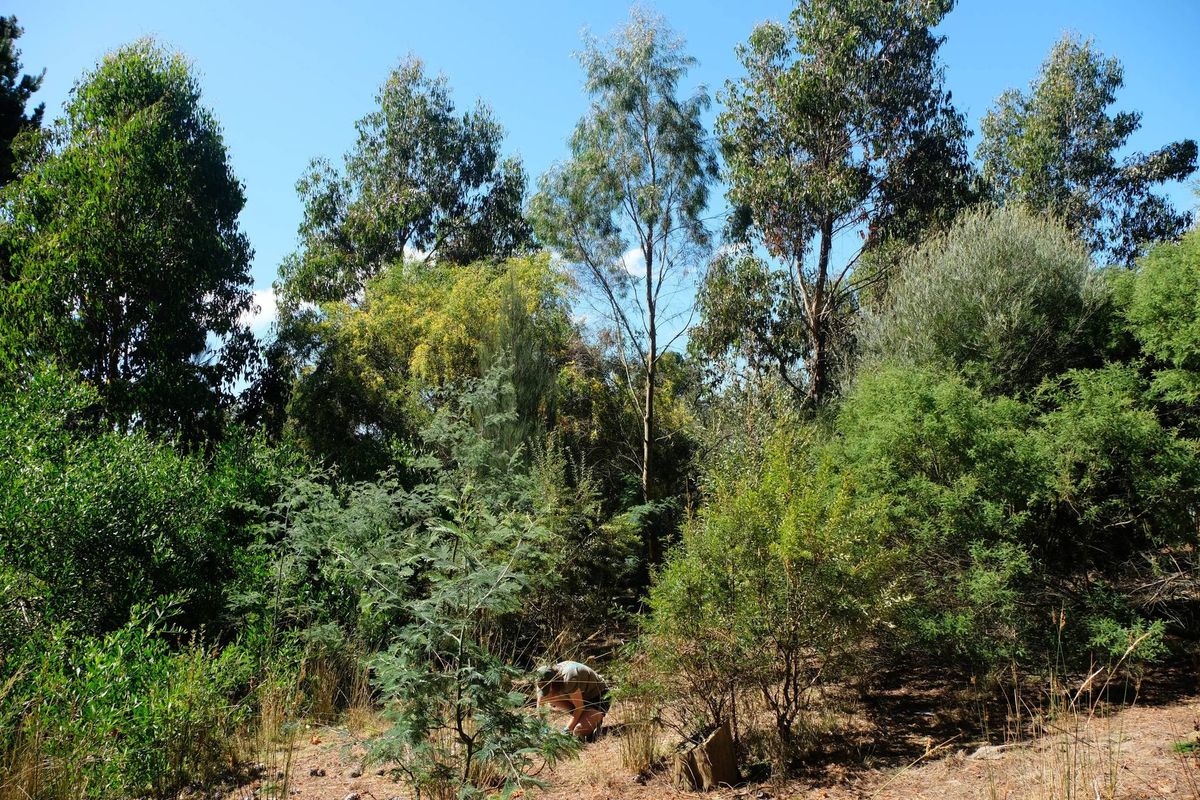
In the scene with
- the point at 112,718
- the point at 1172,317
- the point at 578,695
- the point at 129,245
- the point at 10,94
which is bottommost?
the point at 578,695

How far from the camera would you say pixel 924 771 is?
219 inches

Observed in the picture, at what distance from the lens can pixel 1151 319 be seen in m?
8.62

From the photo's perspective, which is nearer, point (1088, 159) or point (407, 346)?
point (407, 346)

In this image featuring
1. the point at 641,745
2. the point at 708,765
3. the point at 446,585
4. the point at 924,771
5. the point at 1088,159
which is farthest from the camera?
the point at 1088,159

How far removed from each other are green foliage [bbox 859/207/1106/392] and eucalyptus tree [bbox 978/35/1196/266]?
8939 mm

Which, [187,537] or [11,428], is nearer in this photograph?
[11,428]

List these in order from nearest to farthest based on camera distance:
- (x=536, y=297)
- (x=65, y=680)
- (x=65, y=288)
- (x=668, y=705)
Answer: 1. (x=65, y=680)
2. (x=668, y=705)
3. (x=65, y=288)
4. (x=536, y=297)

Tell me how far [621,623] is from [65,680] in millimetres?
7069

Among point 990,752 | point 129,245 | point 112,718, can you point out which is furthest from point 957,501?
point 129,245

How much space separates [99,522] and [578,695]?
450cm

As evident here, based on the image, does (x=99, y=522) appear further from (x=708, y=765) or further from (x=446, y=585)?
(x=708, y=765)

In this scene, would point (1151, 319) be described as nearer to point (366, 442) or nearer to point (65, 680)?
point (65, 680)

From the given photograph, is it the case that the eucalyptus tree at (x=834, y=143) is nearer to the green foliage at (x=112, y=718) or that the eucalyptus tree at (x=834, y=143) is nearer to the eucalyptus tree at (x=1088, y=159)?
the eucalyptus tree at (x=1088, y=159)

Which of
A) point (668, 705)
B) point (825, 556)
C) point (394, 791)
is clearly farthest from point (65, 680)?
point (825, 556)
